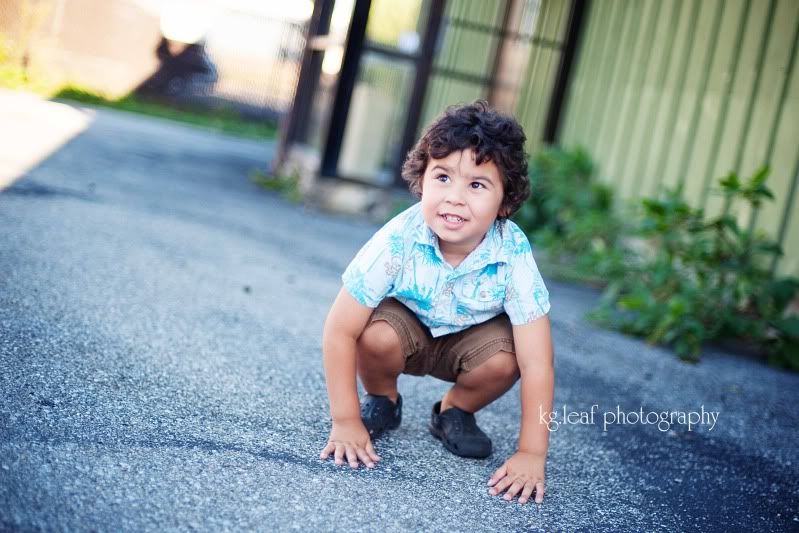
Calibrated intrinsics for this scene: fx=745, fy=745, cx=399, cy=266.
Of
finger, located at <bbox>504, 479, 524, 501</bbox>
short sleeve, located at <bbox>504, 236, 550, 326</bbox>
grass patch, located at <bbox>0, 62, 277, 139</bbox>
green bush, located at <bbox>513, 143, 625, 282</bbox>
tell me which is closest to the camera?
finger, located at <bbox>504, 479, 524, 501</bbox>

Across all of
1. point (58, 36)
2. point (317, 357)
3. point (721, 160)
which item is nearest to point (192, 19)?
point (58, 36)

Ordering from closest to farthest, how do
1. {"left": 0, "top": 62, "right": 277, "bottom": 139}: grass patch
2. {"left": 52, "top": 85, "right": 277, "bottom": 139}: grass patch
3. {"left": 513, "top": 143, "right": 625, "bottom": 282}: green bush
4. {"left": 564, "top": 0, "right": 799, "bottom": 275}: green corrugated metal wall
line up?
{"left": 564, "top": 0, "right": 799, "bottom": 275}: green corrugated metal wall < {"left": 513, "top": 143, "right": 625, "bottom": 282}: green bush < {"left": 0, "top": 62, "right": 277, "bottom": 139}: grass patch < {"left": 52, "top": 85, "right": 277, "bottom": 139}: grass patch

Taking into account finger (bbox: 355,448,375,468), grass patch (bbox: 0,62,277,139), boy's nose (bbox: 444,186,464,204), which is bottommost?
finger (bbox: 355,448,375,468)

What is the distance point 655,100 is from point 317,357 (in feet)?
12.2

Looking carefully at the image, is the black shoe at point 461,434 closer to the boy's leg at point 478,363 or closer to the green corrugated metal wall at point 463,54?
the boy's leg at point 478,363

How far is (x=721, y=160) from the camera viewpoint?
176 inches

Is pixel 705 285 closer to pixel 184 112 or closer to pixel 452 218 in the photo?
pixel 452 218

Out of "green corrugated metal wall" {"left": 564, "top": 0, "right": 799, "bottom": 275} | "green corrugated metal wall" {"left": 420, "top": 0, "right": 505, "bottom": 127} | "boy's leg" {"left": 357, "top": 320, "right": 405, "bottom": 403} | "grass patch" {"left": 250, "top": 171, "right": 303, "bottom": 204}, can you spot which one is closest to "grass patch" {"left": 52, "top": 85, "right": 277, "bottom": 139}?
"grass patch" {"left": 250, "top": 171, "right": 303, "bottom": 204}

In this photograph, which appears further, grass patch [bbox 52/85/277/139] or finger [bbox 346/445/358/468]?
grass patch [bbox 52/85/277/139]

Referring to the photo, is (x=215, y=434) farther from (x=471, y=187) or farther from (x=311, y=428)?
(x=471, y=187)

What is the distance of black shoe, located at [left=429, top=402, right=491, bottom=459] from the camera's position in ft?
Answer: 6.61

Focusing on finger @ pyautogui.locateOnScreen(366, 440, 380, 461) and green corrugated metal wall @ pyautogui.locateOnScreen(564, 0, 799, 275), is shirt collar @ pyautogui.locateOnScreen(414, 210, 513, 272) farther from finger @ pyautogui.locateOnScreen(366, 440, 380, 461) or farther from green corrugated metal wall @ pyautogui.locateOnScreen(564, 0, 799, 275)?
green corrugated metal wall @ pyautogui.locateOnScreen(564, 0, 799, 275)

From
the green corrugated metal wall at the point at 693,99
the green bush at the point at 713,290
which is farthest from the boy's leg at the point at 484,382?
the green corrugated metal wall at the point at 693,99

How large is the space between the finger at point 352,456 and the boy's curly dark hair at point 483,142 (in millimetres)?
746
